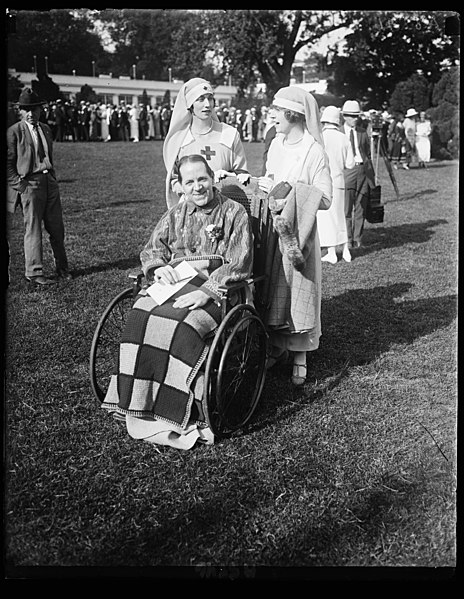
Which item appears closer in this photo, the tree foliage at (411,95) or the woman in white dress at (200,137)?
the woman in white dress at (200,137)

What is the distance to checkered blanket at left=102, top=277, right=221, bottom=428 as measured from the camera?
3.99 metres

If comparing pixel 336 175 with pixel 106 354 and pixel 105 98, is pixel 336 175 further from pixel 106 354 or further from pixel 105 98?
pixel 105 98

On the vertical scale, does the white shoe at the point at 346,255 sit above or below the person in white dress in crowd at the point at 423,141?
below

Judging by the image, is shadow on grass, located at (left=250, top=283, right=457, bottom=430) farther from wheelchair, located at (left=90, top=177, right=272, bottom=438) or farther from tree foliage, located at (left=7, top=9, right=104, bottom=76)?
tree foliage, located at (left=7, top=9, right=104, bottom=76)

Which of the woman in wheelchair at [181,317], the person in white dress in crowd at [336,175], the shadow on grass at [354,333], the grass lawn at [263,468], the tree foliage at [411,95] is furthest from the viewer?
the tree foliage at [411,95]

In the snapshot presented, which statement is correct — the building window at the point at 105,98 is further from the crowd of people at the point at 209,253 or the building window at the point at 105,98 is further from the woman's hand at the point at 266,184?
the woman's hand at the point at 266,184

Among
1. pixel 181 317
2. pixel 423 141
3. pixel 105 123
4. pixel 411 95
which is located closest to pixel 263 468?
pixel 181 317

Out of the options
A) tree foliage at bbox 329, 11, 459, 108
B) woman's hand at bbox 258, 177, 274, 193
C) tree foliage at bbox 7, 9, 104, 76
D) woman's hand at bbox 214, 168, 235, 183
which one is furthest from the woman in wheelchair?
tree foliage at bbox 329, 11, 459, 108

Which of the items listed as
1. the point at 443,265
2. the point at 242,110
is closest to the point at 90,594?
the point at 443,265

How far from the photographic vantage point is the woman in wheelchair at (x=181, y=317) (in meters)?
4.02

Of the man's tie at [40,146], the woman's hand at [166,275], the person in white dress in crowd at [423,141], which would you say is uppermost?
the person in white dress in crowd at [423,141]

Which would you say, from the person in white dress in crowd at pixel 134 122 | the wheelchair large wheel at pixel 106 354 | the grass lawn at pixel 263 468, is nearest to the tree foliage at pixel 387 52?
the grass lawn at pixel 263 468

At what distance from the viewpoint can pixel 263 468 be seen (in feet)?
12.9

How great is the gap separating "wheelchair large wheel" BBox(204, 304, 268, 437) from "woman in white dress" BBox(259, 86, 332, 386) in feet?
1.00
